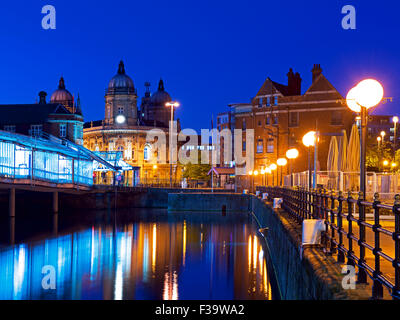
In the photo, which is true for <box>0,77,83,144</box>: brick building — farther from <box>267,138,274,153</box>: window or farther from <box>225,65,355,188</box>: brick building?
<box>267,138,274,153</box>: window

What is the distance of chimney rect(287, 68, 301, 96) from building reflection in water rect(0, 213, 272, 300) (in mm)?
47429

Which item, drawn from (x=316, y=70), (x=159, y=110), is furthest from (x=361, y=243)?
(x=159, y=110)

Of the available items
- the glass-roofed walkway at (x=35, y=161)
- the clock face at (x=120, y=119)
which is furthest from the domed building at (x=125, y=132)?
the glass-roofed walkway at (x=35, y=161)

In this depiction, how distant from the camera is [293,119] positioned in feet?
247

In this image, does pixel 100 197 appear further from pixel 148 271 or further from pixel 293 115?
pixel 148 271

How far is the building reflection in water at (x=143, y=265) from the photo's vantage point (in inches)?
713

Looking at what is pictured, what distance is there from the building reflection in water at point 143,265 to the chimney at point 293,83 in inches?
1867

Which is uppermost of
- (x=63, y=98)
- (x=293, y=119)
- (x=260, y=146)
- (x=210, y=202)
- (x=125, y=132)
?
(x=63, y=98)

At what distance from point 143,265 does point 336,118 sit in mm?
53500

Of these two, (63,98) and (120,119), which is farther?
(63,98)

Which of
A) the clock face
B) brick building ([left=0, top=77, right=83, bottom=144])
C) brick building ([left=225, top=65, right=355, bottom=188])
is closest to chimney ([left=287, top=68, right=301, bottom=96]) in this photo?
brick building ([left=225, top=65, right=355, bottom=188])

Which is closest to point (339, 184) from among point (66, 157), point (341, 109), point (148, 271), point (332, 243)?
point (148, 271)

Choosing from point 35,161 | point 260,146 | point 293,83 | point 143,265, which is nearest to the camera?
point 143,265

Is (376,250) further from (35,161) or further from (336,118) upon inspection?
(336,118)
